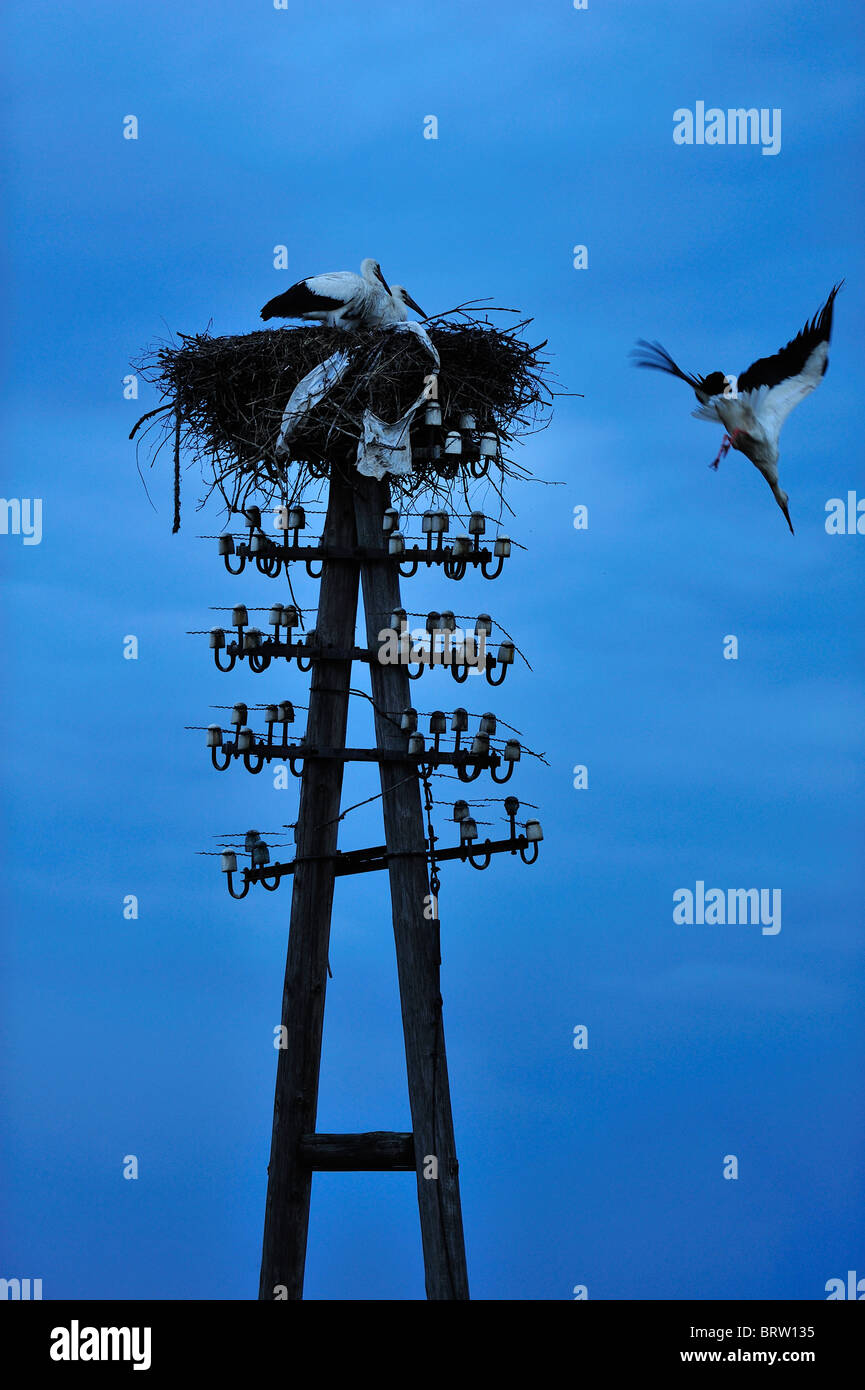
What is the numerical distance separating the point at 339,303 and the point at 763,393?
283 cm

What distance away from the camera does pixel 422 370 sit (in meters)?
12.6

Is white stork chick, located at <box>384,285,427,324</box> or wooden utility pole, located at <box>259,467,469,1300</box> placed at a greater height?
white stork chick, located at <box>384,285,427,324</box>

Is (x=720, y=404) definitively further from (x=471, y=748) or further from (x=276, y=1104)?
(x=276, y=1104)

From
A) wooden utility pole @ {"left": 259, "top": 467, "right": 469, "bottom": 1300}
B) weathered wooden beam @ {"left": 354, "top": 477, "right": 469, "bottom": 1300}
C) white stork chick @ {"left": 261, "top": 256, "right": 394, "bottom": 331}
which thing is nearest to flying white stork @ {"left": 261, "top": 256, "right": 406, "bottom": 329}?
white stork chick @ {"left": 261, "top": 256, "right": 394, "bottom": 331}

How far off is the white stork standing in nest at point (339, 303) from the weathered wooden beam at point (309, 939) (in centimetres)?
102

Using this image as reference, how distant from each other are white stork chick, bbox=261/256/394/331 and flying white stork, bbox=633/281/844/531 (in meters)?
1.91

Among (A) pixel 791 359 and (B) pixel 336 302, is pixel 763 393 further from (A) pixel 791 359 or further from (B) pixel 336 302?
(B) pixel 336 302

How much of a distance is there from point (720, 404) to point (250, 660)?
11.0 feet

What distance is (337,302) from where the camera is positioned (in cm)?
1279

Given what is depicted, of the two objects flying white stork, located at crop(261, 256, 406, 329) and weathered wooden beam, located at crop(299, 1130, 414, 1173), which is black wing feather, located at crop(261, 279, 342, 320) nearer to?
flying white stork, located at crop(261, 256, 406, 329)

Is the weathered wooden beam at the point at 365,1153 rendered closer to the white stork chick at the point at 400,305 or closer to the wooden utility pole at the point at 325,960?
the wooden utility pole at the point at 325,960

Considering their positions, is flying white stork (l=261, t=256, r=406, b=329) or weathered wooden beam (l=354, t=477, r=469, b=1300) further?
flying white stork (l=261, t=256, r=406, b=329)

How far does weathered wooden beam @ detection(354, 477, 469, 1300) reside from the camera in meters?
12.1
